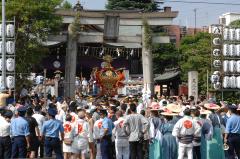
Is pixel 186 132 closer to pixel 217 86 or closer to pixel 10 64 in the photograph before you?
pixel 217 86

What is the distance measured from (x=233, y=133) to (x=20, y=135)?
20.2 ft

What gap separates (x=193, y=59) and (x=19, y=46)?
1770 cm

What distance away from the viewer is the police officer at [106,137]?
1764cm

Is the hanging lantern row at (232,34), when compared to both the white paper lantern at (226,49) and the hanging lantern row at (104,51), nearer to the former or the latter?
the white paper lantern at (226,49)

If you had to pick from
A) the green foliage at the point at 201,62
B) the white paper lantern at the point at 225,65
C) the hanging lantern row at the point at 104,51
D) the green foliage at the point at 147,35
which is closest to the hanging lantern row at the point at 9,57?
the white paper lantern at the point at 225,65

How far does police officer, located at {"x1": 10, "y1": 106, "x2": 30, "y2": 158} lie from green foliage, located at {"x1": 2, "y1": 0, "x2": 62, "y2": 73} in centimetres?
1396

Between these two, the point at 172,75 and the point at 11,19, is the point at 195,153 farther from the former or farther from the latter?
the point at 172,75

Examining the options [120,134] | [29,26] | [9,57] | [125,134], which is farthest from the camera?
[29,26]

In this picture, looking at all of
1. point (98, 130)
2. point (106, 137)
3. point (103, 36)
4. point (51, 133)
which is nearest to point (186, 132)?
point (106, 137)

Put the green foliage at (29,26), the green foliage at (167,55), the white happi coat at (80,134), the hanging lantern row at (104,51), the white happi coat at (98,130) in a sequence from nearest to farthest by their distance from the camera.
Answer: the white happi coat at (80,134) → the white happi coat at (98,130) → the green foliage at (29,26) → the hanging lantern row at (104,51) → the green foliage at (167,55)

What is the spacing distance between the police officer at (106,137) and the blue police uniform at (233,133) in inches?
135

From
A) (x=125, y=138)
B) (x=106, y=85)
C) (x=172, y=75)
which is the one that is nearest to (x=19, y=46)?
(x=106, y=85)

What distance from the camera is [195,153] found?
17.3 metres

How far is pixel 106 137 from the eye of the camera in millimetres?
17844
